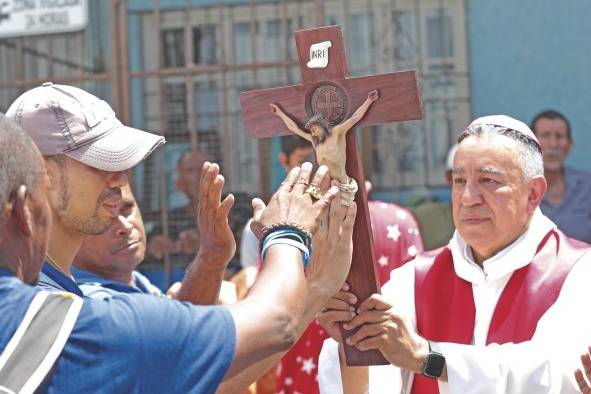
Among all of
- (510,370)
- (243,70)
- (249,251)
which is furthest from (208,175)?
(243,70)

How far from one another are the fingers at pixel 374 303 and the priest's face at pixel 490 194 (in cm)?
57

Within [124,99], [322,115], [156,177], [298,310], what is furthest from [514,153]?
[156,177]

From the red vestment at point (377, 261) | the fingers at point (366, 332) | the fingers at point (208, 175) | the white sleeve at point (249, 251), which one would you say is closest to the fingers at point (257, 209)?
the fingers at point (208, 175)

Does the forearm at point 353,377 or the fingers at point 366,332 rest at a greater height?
the fingers at point 366,332

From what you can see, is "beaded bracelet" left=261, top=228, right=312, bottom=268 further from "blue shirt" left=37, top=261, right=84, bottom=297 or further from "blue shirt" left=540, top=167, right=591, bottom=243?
"blue shirt" left=540, top=167, right=591, bottom=243

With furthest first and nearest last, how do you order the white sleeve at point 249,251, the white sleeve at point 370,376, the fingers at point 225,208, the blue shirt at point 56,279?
the white sleeve at point 249,251
the white sleeve at point 370,376
the fingers at point 225,208
the blue shirt at point 56,279

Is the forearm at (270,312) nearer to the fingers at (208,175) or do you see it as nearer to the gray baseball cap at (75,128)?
the gray baseball cap at (75,128)

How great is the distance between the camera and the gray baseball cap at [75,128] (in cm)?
260

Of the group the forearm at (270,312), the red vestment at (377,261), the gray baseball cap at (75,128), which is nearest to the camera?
the forearm at (270,312)

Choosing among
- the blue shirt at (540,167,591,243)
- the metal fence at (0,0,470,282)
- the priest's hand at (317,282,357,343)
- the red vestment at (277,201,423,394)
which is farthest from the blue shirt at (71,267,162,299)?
the metal fence at (0,0,470,282)

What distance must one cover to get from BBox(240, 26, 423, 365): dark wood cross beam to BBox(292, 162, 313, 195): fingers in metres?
0.39

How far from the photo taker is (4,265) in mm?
1978

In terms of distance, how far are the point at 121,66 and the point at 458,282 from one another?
403cm

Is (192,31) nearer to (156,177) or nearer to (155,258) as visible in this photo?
(156,177)
